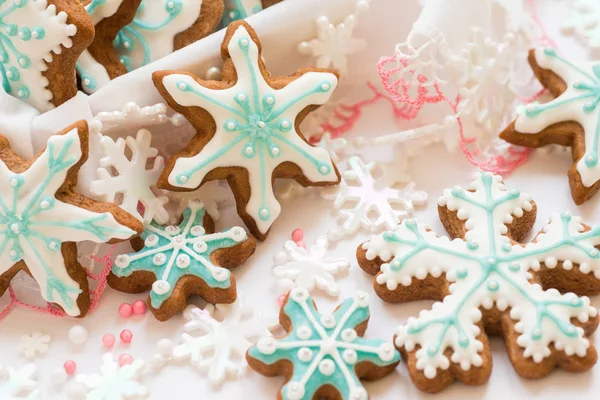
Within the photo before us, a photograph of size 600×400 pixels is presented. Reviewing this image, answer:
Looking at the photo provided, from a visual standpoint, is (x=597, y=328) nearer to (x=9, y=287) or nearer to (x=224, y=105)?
(x=224, y=105)

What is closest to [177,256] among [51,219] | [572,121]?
[51,219]

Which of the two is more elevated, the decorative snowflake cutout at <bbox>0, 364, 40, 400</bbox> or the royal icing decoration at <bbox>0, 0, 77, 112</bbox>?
the royal icing decoration at <bbox>0, 0, 77, 112</bbox>

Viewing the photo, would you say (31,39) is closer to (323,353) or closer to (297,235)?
(297,235)

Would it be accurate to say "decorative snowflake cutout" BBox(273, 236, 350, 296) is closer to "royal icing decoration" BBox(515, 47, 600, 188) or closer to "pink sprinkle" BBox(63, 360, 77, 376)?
"pink sprinkle" BBox(63, 360, 77, 376)

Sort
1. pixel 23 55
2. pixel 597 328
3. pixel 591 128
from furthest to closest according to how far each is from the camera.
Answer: pixel 591 128, pixel 23 55, pixel 597 328

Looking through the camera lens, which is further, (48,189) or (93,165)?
(93,165)

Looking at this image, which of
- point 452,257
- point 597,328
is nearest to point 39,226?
point 452,257

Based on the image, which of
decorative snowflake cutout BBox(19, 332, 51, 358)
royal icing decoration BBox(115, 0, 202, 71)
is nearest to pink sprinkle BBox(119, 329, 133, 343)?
decorative snowflake cutout BBox(19, 332, 51, 358)
